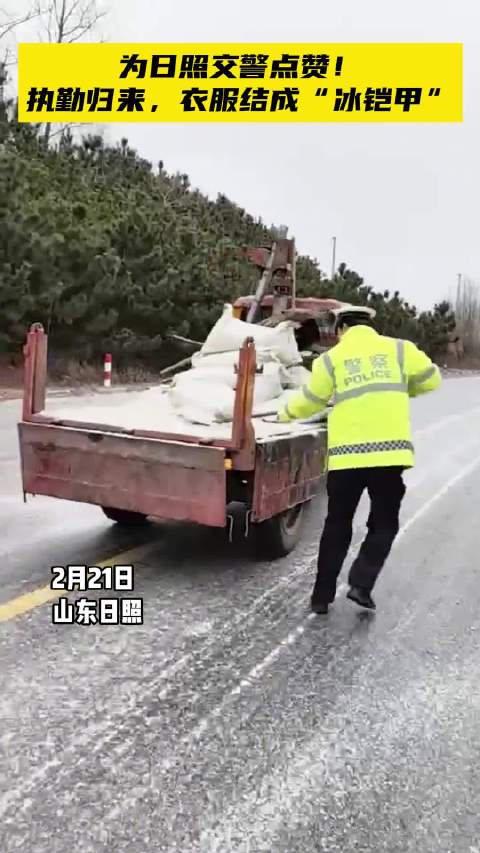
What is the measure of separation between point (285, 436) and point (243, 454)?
0.57 m

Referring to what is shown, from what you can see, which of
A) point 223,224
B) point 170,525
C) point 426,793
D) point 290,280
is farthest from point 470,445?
point 223,224

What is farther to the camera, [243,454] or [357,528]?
[357,528]

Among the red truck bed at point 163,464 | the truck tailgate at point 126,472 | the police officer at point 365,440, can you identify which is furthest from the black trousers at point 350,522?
the truck tailgate at point 126,472

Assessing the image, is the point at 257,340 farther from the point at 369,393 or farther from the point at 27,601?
the point at 27,601

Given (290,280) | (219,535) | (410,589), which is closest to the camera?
(410,589)

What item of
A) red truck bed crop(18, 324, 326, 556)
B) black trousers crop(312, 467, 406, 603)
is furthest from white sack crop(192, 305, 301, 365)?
black trousers crop(312, 467, 406, 603)

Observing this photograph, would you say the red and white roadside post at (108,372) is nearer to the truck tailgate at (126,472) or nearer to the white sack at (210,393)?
the white sack at (210,393)

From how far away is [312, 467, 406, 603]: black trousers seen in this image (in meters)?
4.79

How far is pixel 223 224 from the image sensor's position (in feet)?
154

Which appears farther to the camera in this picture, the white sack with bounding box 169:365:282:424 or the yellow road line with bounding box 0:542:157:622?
the white sack with bounding box 169:365:282:424

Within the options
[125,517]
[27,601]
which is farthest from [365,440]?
[125,517]

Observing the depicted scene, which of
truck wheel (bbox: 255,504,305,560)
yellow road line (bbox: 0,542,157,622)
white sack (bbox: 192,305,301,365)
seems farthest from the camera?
white sack (bbox: 192,305,301,365)

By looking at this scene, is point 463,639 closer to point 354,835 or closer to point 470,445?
point 354,835

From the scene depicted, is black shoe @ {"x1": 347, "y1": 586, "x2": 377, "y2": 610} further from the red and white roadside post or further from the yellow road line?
the red and white roadside post
